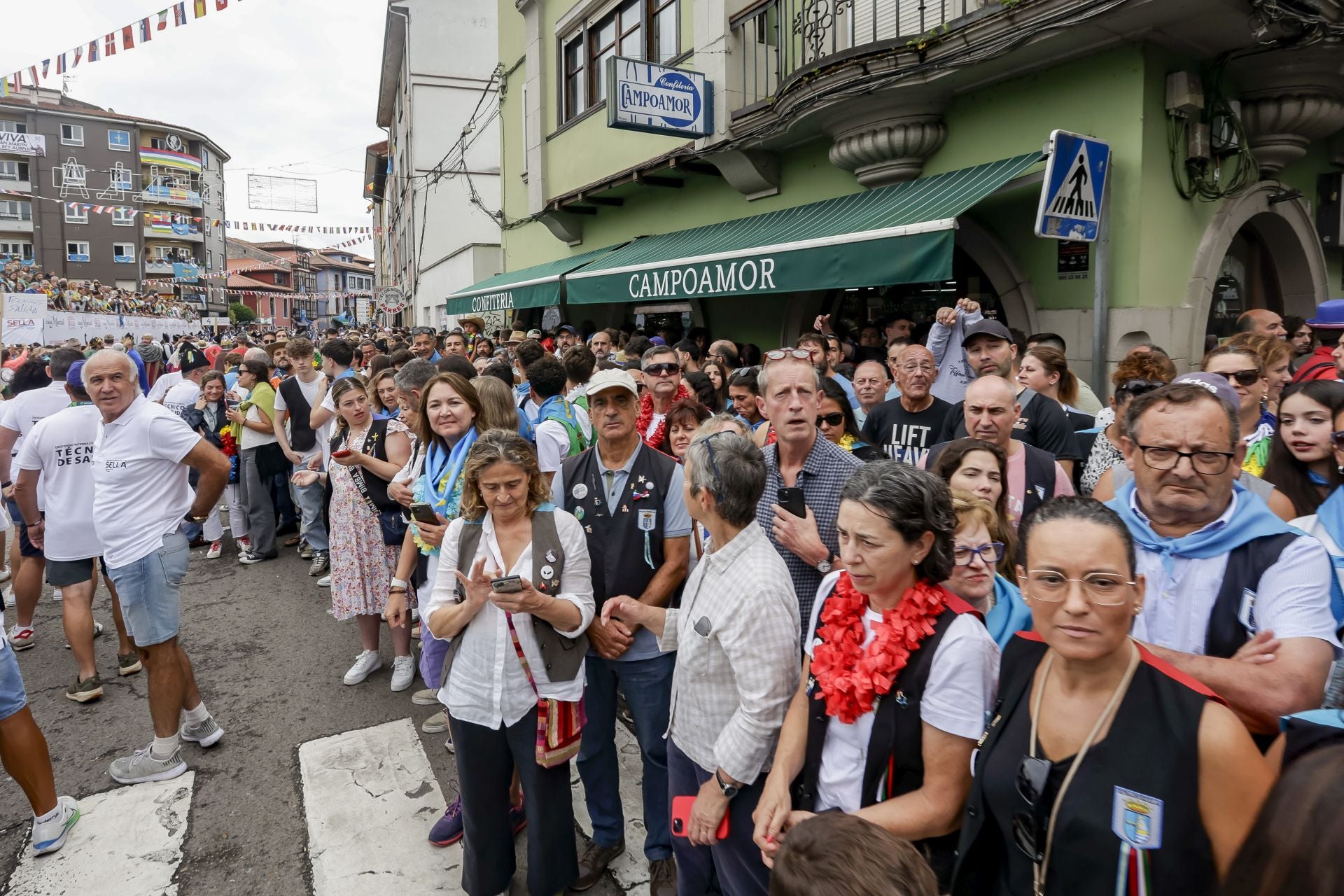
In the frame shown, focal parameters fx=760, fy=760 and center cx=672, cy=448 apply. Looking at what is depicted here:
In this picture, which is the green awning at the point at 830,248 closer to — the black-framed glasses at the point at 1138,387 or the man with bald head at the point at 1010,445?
the black-framed glasses at the point at 1138,387

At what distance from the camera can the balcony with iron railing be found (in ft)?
22.1

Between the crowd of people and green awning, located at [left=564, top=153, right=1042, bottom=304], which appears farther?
green awning, located at [left=564, top=153, right=1042, bottom=304]

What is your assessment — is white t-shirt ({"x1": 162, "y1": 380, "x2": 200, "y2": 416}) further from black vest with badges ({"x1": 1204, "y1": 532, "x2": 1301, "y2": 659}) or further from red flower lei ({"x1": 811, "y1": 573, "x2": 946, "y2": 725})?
black vest with badges ({"x1": 1204, "y1": 532, "x2": 1301, "y2": 659})

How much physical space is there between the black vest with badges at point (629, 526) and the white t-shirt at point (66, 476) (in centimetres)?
342

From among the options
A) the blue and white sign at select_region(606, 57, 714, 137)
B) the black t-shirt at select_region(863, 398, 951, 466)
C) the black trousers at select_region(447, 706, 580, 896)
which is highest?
the blue and white sign at select_region(606, 57, 714, 137)

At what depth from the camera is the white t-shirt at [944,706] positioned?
5.84 ft

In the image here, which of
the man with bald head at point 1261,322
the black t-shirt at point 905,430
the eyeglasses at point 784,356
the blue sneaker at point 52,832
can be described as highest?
the man with bald head at point 1261,322

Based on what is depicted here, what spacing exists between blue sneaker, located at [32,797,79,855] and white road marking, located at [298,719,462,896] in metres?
0.94

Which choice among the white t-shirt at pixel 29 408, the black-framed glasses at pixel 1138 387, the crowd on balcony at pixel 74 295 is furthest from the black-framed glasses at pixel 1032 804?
the crowd on balcony at pixel 74 295

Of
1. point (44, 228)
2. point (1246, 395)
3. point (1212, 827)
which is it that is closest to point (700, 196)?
point (1246, 395)

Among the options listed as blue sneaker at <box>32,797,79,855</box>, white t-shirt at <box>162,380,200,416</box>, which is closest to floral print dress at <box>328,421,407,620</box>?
blue sneaker at <box>32,797,79,855</box>

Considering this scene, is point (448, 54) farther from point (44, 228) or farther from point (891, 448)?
point (44, 228)

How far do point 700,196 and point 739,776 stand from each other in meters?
10.4

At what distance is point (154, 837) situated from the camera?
11.1 feet
